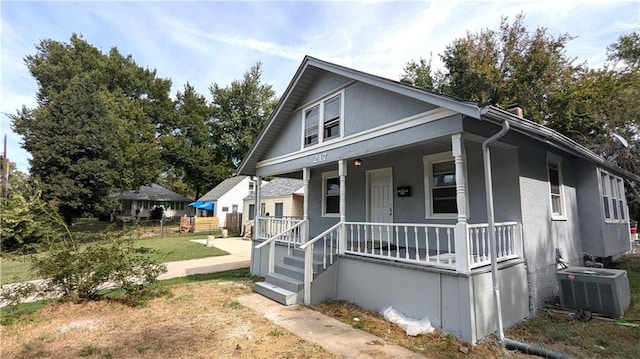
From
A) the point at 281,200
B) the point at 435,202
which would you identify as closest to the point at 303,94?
the point at 435,202

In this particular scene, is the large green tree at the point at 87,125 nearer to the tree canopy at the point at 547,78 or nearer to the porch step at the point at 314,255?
the porch step at the point at 314,255

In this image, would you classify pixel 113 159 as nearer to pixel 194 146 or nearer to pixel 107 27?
pixel 194 146

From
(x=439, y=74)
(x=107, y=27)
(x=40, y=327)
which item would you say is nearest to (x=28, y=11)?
(x=107, y=27)

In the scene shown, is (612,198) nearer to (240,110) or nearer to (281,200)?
(281,200)

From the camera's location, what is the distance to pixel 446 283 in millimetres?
5000

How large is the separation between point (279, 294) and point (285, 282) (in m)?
0.37

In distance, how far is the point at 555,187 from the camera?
7293 mm

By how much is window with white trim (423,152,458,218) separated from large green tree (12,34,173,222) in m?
23.2

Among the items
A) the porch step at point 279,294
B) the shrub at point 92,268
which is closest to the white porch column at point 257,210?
the porch step at point 279,294

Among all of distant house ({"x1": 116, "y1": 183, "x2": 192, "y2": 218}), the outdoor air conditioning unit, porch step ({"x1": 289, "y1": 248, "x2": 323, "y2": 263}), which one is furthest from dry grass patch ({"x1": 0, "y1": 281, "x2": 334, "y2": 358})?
distant house ({"x1": 116, "y1": 183, "x2": 192, "y2": 218})

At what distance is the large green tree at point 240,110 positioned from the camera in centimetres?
3844

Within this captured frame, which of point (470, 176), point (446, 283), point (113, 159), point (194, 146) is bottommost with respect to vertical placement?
point (446, 283)

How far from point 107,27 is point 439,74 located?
21.2m

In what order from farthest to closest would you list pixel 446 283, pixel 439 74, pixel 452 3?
pixel 439 74, pixel 452 3, pixel 446 283
